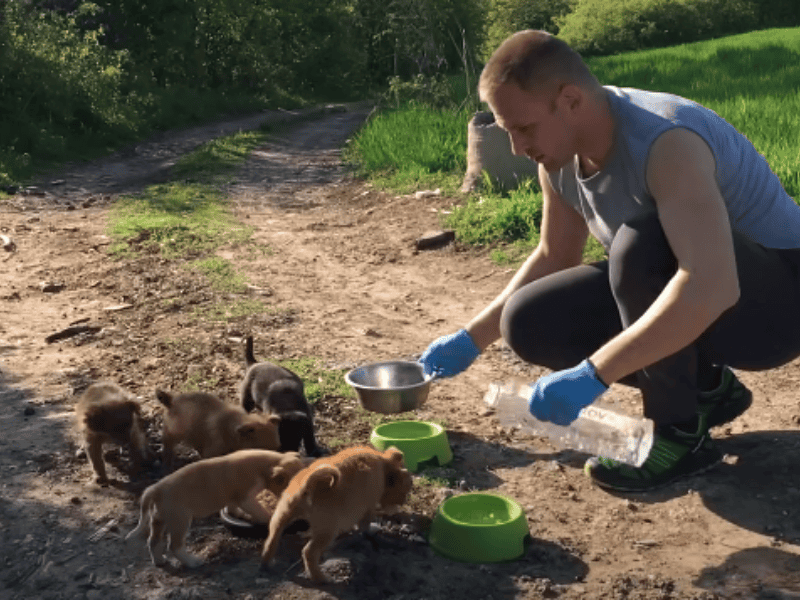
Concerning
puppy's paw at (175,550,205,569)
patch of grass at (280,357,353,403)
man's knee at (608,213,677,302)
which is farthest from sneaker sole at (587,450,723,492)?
puppy's paw at (175,550,205,569)

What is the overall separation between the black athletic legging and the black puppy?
90 centimetres

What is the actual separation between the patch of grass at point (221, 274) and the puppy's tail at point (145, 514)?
10.8 feet

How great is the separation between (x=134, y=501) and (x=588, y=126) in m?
2.09

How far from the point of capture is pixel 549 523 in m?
3.21

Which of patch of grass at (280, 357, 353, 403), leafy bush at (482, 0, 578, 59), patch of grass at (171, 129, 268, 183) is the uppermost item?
leafy bush at (482, 0, 578, 59)

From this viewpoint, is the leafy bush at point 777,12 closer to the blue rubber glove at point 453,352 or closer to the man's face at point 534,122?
the blue rubber glove at point 453,352

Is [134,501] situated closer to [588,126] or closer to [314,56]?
[588,126]

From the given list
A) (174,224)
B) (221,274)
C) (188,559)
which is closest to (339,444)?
(188,559)

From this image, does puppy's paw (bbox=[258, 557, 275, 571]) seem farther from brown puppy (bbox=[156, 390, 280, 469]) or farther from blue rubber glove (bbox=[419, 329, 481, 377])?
blue rubber glove (bbox=[419, 329, 481, 377])

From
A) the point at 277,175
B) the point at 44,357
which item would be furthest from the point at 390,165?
the point at 44,357

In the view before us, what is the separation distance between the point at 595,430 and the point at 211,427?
1.61 metres

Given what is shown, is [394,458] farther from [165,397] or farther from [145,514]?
[165,397]

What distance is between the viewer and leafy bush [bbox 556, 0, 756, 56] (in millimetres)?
30625

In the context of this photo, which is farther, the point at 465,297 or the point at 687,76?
the point at 687,76
